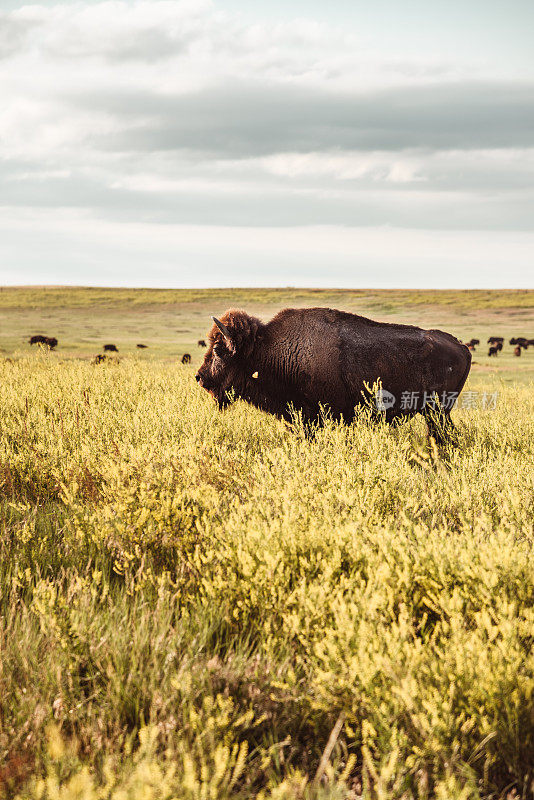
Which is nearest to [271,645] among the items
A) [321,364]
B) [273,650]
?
[273,650]

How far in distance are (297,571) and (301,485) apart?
1.15 m

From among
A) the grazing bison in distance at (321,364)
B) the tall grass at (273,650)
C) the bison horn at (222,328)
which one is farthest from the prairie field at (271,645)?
the bison horn at (222,328)

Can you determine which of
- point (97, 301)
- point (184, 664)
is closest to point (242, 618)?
point (184, 664)

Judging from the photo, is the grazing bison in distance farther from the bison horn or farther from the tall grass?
the tall grass

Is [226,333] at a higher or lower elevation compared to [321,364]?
higher

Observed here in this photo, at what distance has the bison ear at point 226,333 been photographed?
7.03m

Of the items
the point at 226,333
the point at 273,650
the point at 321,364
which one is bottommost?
the point at 273,650

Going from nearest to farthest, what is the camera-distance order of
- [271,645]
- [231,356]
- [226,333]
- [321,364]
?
[271,645] < [321,364] < [226,333] < [231,356]

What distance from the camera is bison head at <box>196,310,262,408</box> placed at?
7273 mm

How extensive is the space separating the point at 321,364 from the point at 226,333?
132 cm

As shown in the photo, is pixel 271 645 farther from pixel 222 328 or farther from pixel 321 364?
pixel 222 328

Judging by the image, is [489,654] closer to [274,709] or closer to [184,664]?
[274,709]

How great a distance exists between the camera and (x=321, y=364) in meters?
7.03

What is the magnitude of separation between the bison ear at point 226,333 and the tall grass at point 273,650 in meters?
2.94
